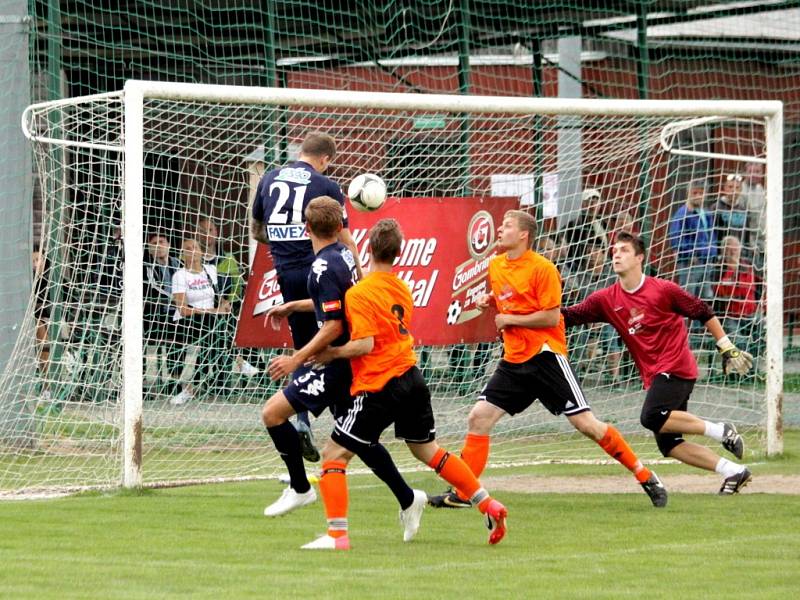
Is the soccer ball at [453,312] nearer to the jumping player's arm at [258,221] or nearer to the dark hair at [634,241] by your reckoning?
the dark hair at [634,241]

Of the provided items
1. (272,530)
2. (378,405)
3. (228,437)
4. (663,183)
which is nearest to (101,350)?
(228,437)

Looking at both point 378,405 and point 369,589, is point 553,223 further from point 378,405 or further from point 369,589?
point 369,589

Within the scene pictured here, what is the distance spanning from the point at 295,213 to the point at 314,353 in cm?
195

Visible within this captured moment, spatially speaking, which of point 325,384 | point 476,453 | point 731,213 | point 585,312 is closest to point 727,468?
point 585,312

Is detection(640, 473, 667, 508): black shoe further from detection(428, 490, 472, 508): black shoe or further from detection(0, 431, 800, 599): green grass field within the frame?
detection(428, 490, 472, 508): black shoe

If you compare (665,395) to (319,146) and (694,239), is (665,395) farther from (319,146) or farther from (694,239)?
(694,239)

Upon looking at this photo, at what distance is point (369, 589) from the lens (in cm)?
630

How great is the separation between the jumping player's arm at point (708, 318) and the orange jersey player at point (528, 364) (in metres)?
0.91

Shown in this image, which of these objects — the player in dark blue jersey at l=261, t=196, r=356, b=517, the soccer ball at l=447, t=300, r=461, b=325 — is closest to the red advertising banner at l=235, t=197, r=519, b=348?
the soccer ball at l=447, t=300, r=461, b=325

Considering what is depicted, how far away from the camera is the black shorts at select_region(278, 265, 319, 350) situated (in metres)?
9.41

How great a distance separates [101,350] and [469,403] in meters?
3.51

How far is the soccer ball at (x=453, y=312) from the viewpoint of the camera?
11.2 meters

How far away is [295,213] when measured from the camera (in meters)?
9.38

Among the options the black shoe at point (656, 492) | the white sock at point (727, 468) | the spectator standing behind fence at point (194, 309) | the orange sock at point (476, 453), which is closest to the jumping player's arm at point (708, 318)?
the white sock at point (727, 468)
